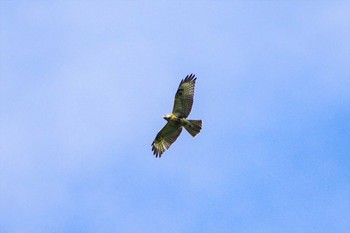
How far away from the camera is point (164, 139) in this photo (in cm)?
4394

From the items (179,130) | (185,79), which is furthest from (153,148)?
(185,79)

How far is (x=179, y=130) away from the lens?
43219mm

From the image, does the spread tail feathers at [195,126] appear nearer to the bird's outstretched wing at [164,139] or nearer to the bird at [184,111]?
the bird at [184,111]

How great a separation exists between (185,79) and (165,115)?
7.13 feet

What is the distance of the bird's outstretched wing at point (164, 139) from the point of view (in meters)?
43.3

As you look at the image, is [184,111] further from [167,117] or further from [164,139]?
[164,139]

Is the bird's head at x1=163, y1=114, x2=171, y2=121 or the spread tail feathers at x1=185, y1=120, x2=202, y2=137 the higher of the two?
the bird's head at x1=163, y1=114, x2=171, y2=121

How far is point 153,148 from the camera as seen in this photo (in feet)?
145

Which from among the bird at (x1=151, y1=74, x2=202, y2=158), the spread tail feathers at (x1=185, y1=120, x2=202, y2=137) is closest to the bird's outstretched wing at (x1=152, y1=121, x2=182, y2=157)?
the bird at (x1=151, y1=74, x2=202, y2=158)

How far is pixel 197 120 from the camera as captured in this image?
4181 centimetres

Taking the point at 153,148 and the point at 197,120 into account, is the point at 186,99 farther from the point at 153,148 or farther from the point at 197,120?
the point at 153,148

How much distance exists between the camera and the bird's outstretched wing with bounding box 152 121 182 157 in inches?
1705

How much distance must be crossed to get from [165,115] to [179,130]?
120 centimetres

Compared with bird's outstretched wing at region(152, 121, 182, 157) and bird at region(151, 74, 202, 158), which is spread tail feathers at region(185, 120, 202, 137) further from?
bird's outstretched wing at region(152, 121, 182, 157)
